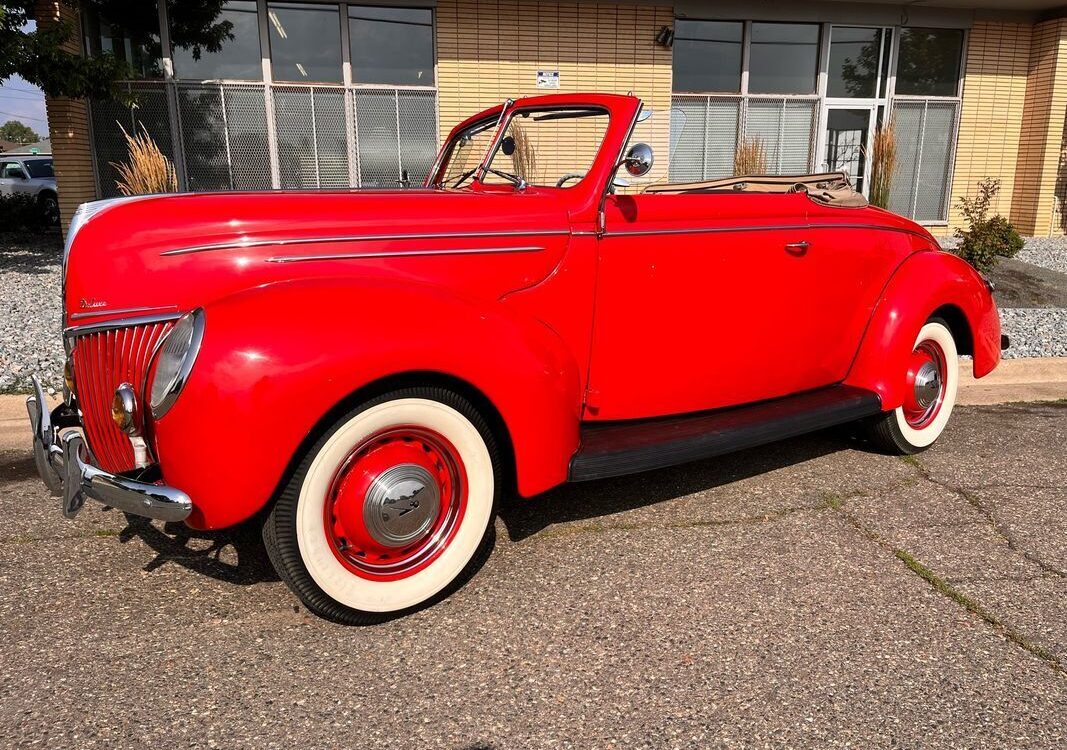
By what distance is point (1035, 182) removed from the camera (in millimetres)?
12797

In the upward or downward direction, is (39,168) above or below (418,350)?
above

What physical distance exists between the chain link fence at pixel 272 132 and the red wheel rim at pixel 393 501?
8.22m

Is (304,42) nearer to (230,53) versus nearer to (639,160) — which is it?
(230,53)

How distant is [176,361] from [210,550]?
3.51 feet

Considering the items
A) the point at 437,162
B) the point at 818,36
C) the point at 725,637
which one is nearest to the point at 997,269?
the point at 818,36

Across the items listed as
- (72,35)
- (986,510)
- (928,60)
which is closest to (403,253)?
(986,510)

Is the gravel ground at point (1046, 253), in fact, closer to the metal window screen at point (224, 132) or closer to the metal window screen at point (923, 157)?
the metal window screen at point (923, 157)

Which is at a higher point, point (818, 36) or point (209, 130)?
point (818, 36)

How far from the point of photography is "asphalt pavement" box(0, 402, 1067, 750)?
2.00 meters

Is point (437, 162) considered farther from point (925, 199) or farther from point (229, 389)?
point (925, 199)

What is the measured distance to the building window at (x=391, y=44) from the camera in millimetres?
10523

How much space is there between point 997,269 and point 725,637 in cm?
896

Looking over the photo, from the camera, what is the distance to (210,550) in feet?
9.66

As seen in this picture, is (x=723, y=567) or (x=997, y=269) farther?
(x=997, y=269)
